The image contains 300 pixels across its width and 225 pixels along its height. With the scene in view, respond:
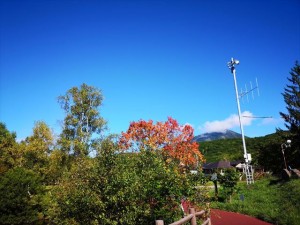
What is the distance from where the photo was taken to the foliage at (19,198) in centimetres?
1728

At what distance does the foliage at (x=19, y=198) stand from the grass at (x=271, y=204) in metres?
12.6

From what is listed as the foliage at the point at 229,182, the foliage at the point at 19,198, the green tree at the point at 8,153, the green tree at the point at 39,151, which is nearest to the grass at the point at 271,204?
the foliage at the point at 229,182

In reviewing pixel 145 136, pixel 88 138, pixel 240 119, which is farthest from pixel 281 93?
pixel 88 138

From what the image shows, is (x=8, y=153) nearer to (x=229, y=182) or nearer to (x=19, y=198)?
(x=19, y=198)

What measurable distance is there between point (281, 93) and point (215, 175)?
76.1 ft

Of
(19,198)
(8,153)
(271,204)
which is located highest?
(8,153)

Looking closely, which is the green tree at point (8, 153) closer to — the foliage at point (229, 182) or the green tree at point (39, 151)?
the green tree at point (39, 151)

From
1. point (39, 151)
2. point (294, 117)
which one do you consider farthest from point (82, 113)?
point (294, 117)

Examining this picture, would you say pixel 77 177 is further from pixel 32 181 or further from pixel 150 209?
pixel 32 181

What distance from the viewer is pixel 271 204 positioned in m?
17.2

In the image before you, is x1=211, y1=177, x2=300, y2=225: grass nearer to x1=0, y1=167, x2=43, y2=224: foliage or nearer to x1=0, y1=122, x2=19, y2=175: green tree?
x1=0, y1=167, x2=43, y2=224: foliage

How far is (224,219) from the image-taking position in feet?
53.4

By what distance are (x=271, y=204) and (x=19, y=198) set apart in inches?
613

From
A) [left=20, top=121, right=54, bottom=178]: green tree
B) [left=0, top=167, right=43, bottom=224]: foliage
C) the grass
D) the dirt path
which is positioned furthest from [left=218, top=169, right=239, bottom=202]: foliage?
[left=20, top=121, right=54, bottom=178]: green tree
